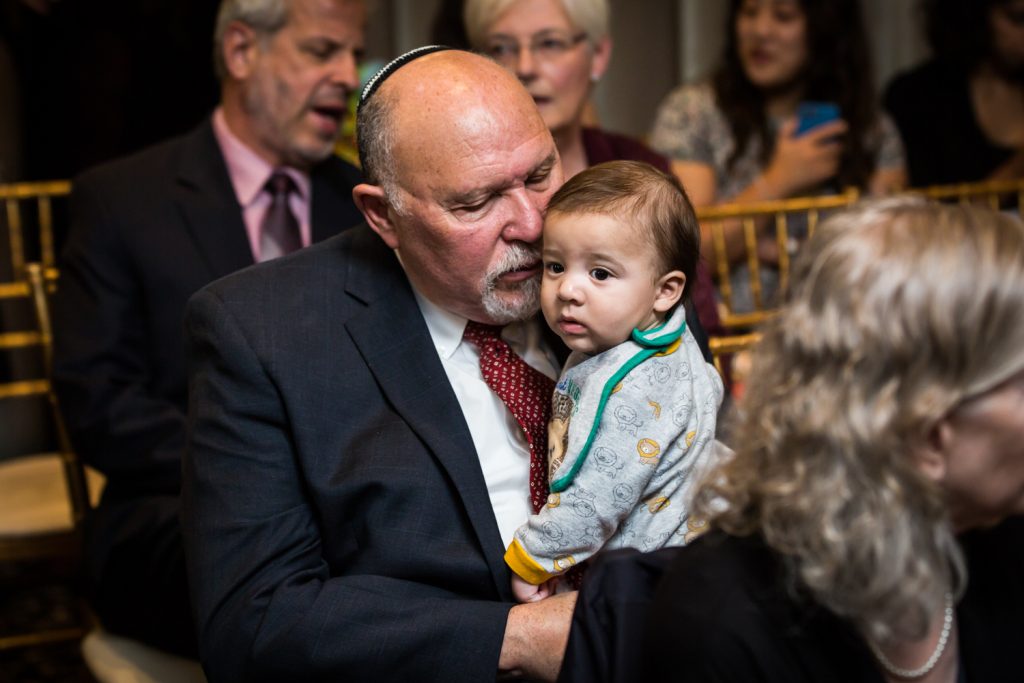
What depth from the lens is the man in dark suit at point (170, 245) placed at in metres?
2.36

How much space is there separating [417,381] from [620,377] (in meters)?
0.35

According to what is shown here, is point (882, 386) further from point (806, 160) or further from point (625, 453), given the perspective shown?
point (806, 160)

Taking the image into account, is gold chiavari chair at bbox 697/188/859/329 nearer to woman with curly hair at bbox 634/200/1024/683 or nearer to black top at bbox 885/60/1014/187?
black top at bbox 885/60/1014/187

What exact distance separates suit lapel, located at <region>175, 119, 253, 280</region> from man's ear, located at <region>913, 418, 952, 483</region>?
1684 millimetres

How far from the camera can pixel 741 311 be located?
3549mm

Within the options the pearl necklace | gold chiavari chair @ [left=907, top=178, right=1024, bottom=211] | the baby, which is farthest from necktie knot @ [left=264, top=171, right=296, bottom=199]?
the pearl necklace

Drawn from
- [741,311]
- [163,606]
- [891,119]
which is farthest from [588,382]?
[891,119]

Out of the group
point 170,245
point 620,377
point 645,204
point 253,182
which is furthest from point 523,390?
point 253,182

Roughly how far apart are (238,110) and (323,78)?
21 centimetres

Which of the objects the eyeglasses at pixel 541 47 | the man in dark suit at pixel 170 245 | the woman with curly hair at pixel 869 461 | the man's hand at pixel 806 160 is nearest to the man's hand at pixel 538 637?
the woman with curly hair at pixel 869 461

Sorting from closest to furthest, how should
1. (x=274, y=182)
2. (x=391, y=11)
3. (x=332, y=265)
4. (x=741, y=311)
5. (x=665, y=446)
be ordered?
(x=665, y=446) → (x=332, y=265) → (x=274, y=182) → (x=741, y=311) → (x=391, y=11)

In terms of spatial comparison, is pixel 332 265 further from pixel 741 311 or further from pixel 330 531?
pixel 741 311

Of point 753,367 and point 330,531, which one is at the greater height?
point 753,367

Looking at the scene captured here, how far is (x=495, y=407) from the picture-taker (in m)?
1.92
